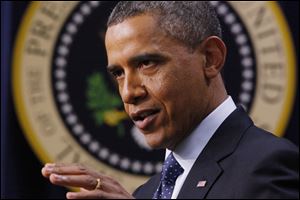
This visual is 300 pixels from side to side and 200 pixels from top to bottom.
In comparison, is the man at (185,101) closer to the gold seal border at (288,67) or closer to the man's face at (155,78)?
the man's face at (155,78)

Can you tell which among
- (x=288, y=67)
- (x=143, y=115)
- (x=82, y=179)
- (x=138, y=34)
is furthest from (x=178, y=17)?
(x=288, y=67)

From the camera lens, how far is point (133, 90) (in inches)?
54.5

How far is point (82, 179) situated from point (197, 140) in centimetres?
39

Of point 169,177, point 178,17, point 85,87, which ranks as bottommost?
point 169,177

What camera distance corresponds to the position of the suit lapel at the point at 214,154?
135 centimetres

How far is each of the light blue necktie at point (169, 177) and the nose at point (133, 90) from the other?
174mm

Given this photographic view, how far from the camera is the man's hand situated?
1.12 metres

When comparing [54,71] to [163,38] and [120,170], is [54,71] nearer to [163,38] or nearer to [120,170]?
[120,170]

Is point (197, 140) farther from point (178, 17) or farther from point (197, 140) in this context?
point (178, 17)

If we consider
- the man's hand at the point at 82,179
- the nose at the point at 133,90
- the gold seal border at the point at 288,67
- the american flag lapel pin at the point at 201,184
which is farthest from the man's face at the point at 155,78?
the gold seal border at the point at 288,67

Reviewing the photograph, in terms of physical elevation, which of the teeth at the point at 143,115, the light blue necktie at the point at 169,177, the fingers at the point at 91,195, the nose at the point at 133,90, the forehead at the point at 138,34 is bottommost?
the light blue necktie at the point at 169,177

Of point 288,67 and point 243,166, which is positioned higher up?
point 288,67

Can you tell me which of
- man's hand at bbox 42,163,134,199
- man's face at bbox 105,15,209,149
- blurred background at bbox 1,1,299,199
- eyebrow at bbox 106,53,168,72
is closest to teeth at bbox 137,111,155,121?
man's face at bbox 105,15,209,149

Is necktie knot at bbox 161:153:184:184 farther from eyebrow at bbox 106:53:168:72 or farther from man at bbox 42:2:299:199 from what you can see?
eyebrow at bbox 106:53:168:72
